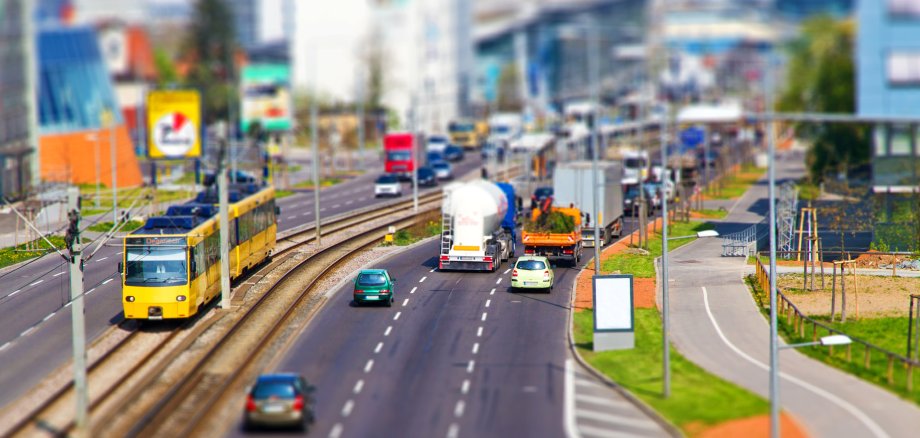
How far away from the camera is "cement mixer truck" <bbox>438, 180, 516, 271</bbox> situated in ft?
203

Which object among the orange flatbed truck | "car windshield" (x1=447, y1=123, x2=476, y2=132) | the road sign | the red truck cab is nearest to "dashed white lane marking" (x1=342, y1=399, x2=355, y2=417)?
the orange flatbed truck

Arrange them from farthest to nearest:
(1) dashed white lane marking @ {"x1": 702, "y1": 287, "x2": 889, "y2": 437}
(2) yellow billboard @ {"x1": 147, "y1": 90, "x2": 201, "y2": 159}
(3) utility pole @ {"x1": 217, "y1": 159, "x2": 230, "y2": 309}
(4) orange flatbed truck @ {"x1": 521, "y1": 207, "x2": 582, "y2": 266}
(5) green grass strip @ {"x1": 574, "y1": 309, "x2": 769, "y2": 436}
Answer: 1. (2) yellow billboard @ {"x1": 147, "y1": 90, "x2": 201, "y2": 159}
2. (4) orange flatbed truck @ {"x1": 521, "y1": 207, "x2": 582, "y2": 266}
3. (3) utility pole @ {"x1": 217, "y1": 159, "x2": 230, "y2": 309}
4. (5) green grass strip @ {"x1": 574, "y1": 309, "x2": 769, "y2": 436}
5. (1) dashed white lane marking @ {"x1": 702, "y1": 287, "x2": 889, "y2": 437}

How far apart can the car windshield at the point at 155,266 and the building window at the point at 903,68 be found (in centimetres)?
6450

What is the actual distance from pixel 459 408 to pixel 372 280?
54.0ft

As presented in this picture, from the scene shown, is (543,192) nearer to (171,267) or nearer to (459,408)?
(171,267)

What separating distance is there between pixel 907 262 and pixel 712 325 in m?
19.4

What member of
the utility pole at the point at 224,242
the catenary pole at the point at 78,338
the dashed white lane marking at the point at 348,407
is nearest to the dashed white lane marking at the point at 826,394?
the dashed white lane marking at the point at 348,407

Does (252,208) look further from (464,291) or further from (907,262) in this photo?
(907,262)

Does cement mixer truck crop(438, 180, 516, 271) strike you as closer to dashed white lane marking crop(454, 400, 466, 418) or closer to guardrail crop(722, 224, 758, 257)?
guardrail crop(722, 224, 758, 257)

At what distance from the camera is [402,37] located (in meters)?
185

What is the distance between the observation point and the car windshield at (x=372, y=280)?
5375 centimetres

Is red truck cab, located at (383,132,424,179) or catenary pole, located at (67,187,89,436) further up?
red truck cab, located at (383,132,424,179)

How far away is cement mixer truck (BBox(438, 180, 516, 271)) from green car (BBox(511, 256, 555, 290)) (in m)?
4.50

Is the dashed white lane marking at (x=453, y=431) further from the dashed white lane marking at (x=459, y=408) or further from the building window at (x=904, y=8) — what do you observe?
the building window at (x=904, y=8)
